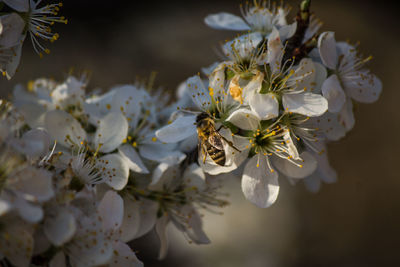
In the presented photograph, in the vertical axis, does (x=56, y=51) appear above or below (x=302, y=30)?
below

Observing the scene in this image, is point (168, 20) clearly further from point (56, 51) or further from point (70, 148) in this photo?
point (70, 148)

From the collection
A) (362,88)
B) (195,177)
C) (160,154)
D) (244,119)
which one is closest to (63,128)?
(160,154)

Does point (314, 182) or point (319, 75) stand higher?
point (319, 75)

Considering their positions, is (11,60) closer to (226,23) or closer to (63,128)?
(63,128)

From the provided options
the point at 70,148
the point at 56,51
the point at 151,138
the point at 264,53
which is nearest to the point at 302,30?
the point at 264,53

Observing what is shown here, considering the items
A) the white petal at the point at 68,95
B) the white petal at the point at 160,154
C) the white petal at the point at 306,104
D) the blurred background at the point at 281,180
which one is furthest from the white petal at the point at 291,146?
A: the blurred background at the point at 281,180

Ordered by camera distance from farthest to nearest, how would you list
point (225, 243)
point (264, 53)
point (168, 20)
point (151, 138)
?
point (168, 20), point (225, 243), point (151, 138), point (264, 53)
